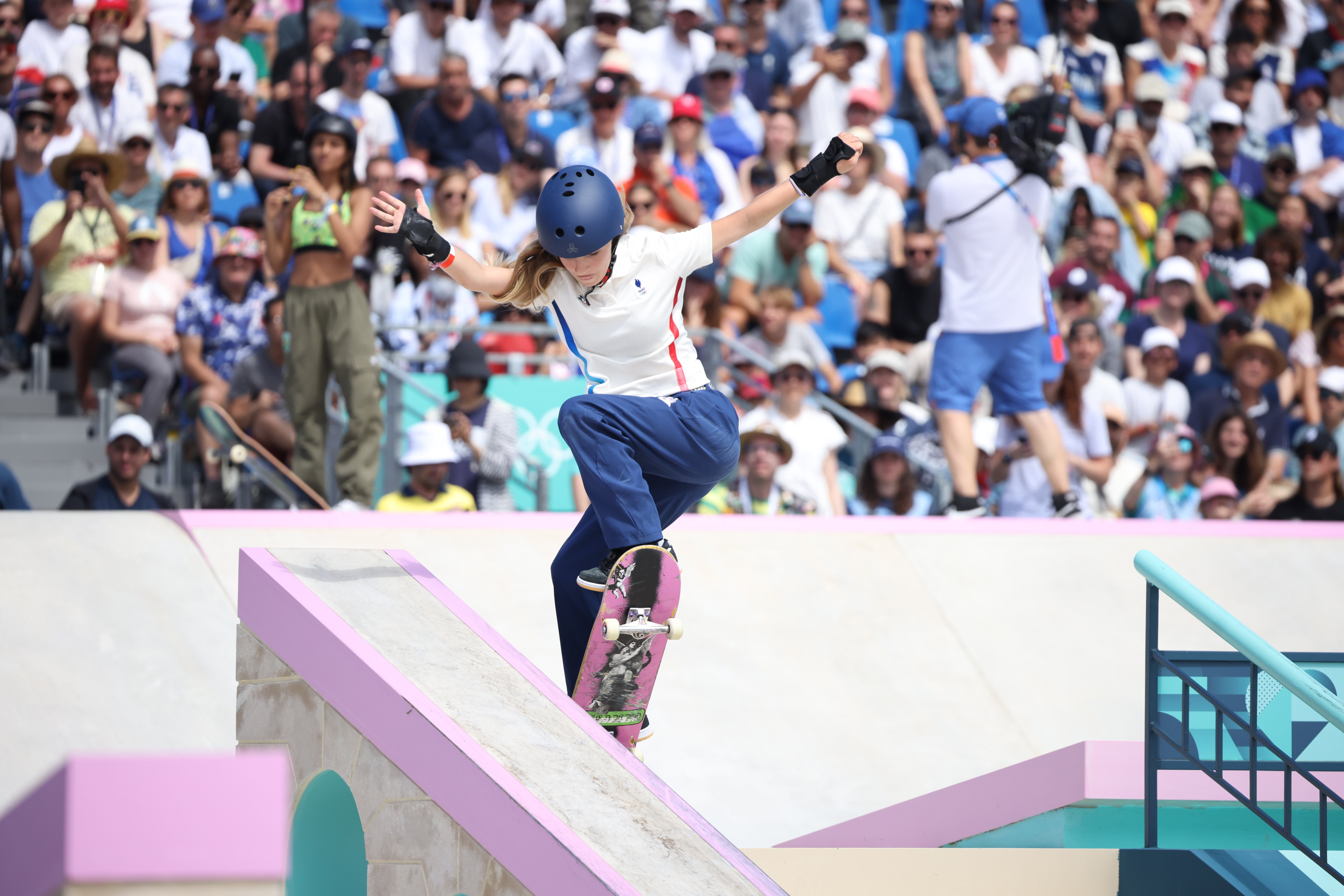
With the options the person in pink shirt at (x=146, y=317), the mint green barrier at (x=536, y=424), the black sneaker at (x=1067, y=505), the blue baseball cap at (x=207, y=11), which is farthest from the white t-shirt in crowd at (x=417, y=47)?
the black sneaker at (x=1067, y=505)

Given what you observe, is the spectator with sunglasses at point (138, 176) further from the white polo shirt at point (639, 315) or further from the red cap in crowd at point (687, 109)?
the white polo shirt at point (639, 315)

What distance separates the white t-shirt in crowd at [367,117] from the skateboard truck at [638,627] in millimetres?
6398

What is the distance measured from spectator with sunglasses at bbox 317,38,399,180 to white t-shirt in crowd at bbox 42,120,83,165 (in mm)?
→ 1498

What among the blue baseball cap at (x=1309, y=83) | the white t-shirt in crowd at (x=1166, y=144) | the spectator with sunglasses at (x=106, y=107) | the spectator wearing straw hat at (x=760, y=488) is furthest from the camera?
the blue baseball cap at (x=1309, y=83)

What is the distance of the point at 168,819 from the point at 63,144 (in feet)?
26.7

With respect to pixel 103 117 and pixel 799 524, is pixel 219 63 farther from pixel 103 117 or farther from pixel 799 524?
pixel 799 524

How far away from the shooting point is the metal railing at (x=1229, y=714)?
3.98m

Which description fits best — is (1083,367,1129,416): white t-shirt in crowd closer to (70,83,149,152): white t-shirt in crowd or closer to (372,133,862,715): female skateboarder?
(372,133,862,715): female skateboarder

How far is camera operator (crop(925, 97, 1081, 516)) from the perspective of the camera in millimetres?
7586

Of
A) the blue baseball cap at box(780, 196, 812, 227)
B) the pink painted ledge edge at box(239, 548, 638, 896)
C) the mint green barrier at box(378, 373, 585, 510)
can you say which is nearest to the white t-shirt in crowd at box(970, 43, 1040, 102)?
the blue baseball cap at box(780, 196, 812, 227)

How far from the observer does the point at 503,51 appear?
431 inches

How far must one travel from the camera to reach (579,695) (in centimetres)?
443

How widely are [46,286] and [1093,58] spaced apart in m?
8.00

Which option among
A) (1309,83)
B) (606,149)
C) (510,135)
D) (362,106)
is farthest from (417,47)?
(1309,83)
